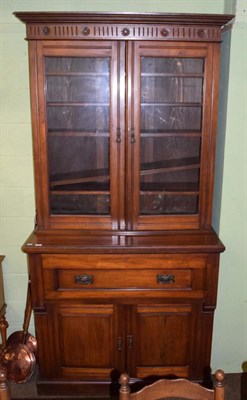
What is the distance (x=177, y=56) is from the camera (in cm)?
186

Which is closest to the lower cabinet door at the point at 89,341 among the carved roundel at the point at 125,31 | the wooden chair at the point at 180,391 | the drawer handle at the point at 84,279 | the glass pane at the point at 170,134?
the drawer handle at the point at 84,279

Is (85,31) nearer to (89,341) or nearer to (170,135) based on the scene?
(170,135)

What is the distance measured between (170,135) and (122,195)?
411 mm

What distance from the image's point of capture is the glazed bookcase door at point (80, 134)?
1.87 m

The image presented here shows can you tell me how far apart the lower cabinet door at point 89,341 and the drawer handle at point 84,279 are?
14 centimetres

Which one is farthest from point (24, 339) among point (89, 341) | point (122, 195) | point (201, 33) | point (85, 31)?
point (201, 33)

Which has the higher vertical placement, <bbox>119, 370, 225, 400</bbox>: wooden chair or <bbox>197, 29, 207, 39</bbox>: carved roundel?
<bbox>197, 29, 207, 39</bbox>: carved roundel

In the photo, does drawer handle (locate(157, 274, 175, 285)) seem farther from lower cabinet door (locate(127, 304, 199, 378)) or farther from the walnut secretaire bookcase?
lower cabinet door (locate(127, 304, 199, 378))

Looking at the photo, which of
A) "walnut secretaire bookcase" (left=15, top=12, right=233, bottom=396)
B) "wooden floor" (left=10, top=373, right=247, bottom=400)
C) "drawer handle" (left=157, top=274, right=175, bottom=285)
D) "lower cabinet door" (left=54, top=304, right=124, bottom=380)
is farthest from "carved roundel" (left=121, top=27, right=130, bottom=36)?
"wooden floor" (left=10, top=373, right=247, bottom=400)

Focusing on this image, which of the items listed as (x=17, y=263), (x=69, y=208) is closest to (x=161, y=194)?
(x=69, y=208)

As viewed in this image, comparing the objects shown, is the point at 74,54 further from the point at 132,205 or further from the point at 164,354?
the point at 164,354

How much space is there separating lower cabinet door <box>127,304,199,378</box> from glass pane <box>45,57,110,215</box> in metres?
0.61

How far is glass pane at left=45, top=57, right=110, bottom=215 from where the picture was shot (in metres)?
1.89

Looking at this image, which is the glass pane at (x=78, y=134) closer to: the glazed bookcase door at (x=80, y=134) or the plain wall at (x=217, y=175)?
the glazed bookcase door at (x=80, y=134)
